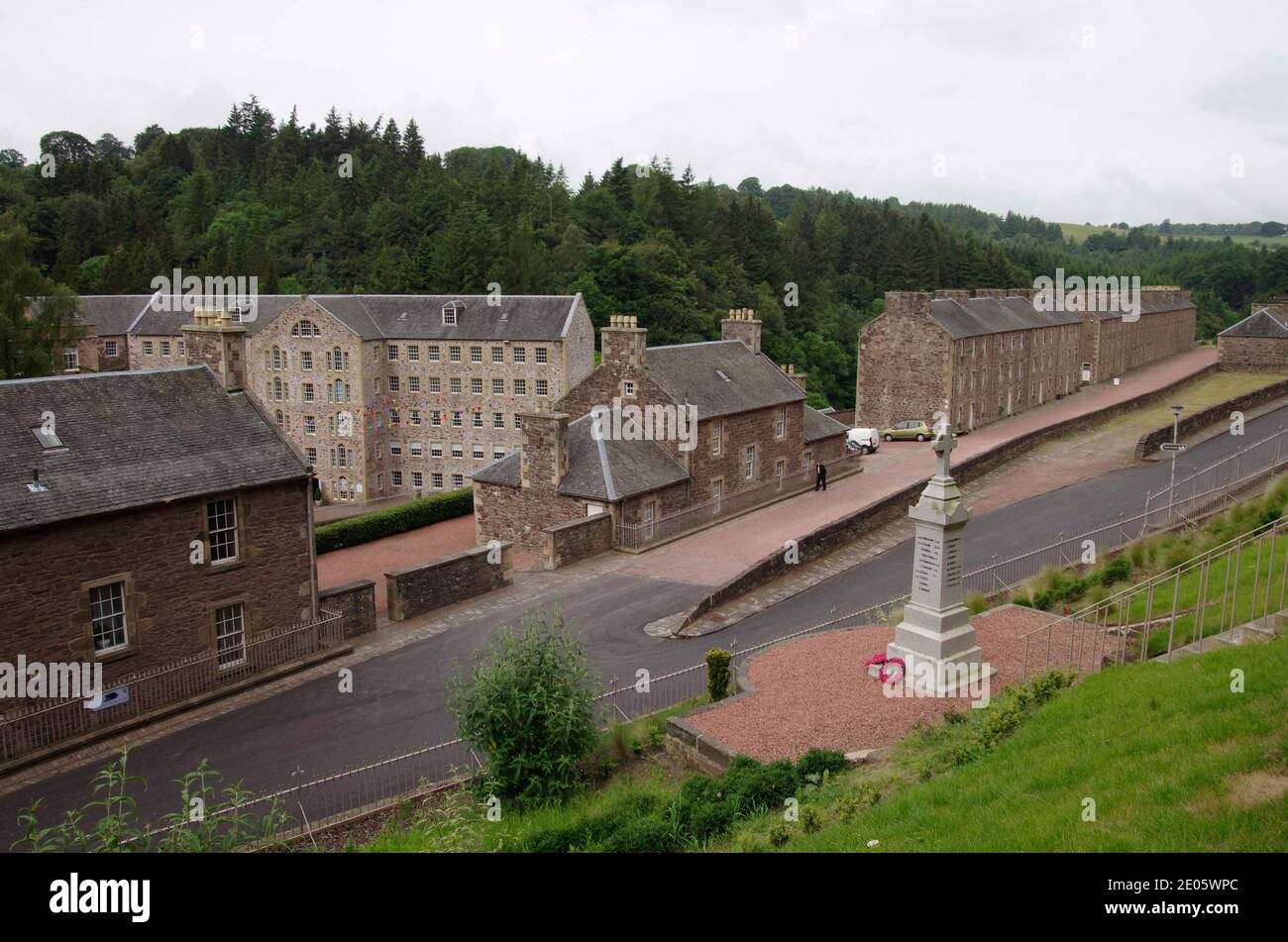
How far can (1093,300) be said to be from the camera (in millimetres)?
68500

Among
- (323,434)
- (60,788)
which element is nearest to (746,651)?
(60,788)

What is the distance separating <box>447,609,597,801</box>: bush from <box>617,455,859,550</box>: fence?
16.5 m

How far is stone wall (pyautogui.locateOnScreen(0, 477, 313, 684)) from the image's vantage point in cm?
1753

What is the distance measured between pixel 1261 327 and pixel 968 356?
26.6m

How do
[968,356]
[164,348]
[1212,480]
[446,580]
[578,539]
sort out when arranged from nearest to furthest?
[446,580], [578,539], [1212,480], [968,356], [164,348]

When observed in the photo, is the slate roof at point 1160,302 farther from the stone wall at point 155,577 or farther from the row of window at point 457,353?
the stone wall at point 155,577

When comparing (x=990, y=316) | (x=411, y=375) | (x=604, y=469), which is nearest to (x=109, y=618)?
(x=604, y=469)

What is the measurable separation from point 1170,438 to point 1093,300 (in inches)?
1246

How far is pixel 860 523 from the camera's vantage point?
3123 cm

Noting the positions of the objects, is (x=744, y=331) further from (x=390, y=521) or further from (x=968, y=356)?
(x=390, y=521)

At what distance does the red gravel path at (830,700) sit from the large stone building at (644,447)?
12.6 metres

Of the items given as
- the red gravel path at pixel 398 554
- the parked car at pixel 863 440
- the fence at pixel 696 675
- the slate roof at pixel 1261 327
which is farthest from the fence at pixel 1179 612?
the slate roof at pixel 1261 327
